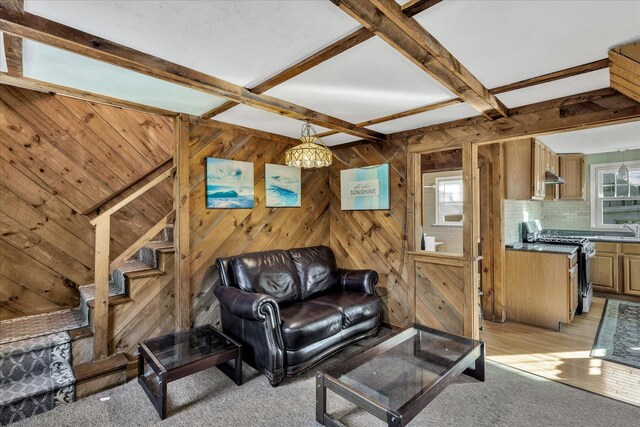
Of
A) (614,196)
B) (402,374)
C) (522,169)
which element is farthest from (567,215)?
(402,374)

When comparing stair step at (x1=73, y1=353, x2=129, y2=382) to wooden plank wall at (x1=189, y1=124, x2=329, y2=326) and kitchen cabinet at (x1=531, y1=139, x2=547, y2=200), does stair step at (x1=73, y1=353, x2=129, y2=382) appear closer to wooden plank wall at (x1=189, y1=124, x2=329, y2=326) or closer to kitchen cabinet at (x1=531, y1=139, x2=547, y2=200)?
wooden plank wall at (x1=189, y1=124, x2=329, y2=326)

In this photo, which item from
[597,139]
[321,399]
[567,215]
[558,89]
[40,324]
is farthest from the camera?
[567,215]

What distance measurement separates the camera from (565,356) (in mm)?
2891

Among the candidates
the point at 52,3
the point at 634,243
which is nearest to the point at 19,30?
the point at 52,3

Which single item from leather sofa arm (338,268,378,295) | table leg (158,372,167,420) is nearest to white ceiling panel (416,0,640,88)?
leather sofa arm (338,268,378,295)

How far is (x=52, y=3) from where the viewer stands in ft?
4.38

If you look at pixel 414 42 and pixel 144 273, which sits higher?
pixel 414 42

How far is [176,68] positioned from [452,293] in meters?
3.13

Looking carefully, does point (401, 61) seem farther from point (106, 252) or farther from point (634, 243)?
point (634, 243)

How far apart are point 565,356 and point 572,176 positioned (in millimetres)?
3595

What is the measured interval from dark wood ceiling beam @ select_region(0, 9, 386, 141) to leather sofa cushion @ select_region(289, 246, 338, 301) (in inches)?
66.3

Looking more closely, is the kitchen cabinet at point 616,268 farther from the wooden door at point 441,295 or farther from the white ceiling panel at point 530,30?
the white ceiling panel at point 530,30

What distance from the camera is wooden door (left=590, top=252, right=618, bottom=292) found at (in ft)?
15.2

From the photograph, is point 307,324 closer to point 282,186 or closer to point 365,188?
point 282,186
